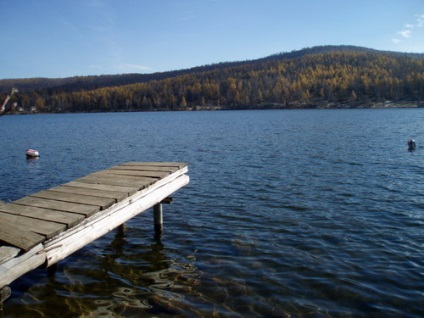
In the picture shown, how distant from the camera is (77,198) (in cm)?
834

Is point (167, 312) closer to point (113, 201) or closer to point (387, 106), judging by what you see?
point (113, 201)

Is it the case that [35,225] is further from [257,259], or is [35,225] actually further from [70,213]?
[257,259]

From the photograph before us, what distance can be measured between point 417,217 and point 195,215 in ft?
28.3

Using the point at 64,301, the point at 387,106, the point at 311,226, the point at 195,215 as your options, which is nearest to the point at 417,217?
the point at 311,226

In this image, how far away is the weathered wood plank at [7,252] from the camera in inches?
210

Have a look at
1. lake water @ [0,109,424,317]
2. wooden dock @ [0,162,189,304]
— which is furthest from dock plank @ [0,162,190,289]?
lake water @ [0,109,424,317]

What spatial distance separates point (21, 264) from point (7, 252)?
0.33 metres

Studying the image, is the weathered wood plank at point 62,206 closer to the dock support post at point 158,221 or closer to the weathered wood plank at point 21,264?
the weathered wood plank at point 21,264

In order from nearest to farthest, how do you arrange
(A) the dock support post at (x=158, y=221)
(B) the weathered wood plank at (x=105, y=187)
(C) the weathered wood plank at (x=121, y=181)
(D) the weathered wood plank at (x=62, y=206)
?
(D) the weathered wood plank at (x=62, y=206) → (B) the weathered wood plank at (x=105, y=187) → (C) the weathered wood plank at (x=121, y=181) → (A) the dock support post at (x=158, y=221)

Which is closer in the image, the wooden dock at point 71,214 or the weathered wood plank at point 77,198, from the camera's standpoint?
the wooden dock at point 71,214

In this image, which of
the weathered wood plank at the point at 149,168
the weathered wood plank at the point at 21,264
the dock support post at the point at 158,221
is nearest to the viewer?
the weathered wood plank at the point at 21,264

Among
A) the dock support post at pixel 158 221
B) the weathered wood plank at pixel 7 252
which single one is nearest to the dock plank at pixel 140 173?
the dock support post at pixel 158 221

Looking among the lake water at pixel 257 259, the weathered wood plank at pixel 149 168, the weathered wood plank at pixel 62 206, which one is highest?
the weathered wood plank at pixel 149 168

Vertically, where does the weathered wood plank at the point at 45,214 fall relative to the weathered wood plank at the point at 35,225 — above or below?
above
